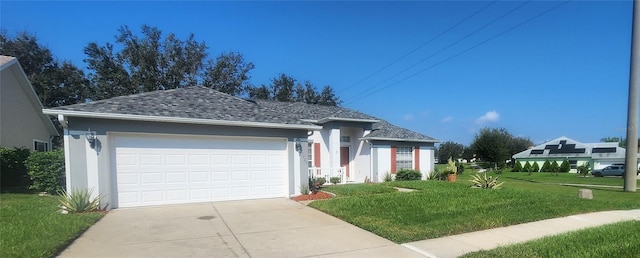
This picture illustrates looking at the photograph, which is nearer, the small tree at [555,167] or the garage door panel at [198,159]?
the garage door panel at [198,159]

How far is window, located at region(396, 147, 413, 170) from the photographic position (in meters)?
21.2

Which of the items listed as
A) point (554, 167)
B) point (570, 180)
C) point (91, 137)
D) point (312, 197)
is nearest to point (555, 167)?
point (554, 167)

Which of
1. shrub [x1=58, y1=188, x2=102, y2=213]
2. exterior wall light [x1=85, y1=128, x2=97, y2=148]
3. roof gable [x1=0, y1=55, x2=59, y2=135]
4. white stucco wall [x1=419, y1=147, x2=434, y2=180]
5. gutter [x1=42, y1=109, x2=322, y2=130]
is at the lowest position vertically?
white stucco wall [x1=419, y1=147, x2=434, y2=180]

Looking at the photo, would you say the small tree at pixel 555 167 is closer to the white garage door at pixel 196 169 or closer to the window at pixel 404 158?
the window at pixel 404 158

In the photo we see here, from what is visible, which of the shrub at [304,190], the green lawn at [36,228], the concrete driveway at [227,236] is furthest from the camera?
the shrub at [304,190]

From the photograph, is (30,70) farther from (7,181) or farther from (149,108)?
(149,108)

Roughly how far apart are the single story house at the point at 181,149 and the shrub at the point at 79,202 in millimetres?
231

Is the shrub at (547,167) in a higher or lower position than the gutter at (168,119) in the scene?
lower

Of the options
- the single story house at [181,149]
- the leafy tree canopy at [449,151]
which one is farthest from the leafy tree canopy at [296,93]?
the leafy tree canopy at [449,151]

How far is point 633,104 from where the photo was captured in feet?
54.5

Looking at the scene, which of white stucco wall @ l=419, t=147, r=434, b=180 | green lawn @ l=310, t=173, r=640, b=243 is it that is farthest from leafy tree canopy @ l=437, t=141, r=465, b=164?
green lawn @ l=310, t=173, r=640, b=243

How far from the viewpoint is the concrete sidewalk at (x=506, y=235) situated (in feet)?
Answer: 19.5

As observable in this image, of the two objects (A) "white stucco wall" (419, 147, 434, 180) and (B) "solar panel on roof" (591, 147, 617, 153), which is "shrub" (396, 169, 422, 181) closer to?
(A) "white stucco wall" (419, 147, 434, 180)

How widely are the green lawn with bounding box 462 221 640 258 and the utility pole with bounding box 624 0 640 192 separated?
1319cm
